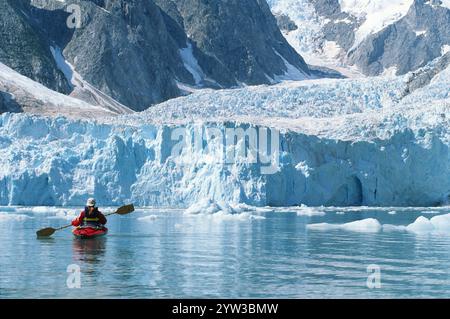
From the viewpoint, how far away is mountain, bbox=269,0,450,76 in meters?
152

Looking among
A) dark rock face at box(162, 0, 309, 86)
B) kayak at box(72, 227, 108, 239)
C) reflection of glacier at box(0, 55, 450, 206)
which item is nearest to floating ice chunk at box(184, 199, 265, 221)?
reflection of glacier at box(0, 55, 450, 206)

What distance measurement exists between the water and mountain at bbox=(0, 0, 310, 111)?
58.4m

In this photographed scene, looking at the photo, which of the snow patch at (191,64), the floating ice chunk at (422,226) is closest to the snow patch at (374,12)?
the snow patch at (191,64)

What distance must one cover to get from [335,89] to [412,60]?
104m

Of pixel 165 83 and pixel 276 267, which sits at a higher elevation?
pixel 165 83

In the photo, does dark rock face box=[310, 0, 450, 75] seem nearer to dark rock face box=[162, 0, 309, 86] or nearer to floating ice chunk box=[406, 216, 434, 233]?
dark rock face box=[162, 0, 309, 86]

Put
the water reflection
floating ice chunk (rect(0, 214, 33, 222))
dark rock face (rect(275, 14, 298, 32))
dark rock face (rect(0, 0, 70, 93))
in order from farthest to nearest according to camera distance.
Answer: dark rock face (rect(275, 14, 298, 32)) → dark rock face (rect(0, 0, 70, 93)) → floating ice chunk (rect(0, 214, 33, 222)) → the water reflection

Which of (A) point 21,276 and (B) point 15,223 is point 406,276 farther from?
(B) point 15,223

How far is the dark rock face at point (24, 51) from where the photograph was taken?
79.8 m

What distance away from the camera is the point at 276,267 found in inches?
625

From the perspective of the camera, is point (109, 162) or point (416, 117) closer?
point (109, 162)

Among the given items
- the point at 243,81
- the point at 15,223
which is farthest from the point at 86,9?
the point at 15,223

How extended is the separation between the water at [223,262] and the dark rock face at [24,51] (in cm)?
5500
